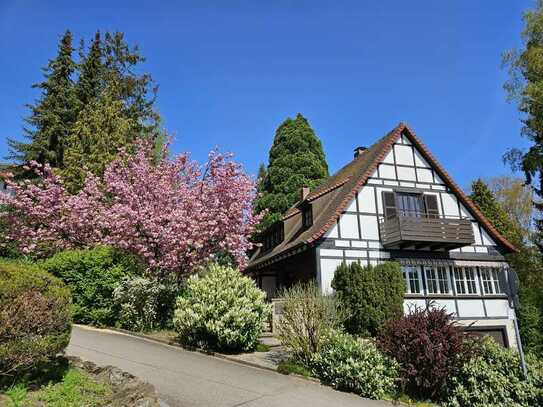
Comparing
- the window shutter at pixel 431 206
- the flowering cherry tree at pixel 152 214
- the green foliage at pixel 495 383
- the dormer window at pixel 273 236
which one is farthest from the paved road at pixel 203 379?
the window shutter at pixel 431 206

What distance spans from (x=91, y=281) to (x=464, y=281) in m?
15.7

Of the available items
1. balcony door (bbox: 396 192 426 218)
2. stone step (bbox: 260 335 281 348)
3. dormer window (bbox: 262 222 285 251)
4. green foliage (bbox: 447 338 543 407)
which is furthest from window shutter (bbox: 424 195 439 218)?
green foliage (bbox: 447 338 543 407)

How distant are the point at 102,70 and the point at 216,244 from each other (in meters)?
17.0

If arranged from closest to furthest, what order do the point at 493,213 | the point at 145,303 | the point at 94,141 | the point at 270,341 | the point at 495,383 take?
the point at 495,383
the point at 145,303
the point at 270,341
the point at 94,141
the point at 493,213

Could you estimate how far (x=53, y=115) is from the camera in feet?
77.4

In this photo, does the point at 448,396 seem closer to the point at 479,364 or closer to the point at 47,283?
the point at 479,364

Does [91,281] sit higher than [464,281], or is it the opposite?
[464,281]

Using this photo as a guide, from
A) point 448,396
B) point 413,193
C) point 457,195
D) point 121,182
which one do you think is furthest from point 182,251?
point 457,195

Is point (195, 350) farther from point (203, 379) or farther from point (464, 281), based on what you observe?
point (464, 281)

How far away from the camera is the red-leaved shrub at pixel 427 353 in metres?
8.61

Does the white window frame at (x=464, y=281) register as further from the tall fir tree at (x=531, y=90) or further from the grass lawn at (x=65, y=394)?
the grass lawn at (x=65, y=394)

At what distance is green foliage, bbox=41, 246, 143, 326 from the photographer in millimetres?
13641

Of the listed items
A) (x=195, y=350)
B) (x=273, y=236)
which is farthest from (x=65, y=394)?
(x=273, y=236)

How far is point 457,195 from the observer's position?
763 inches
